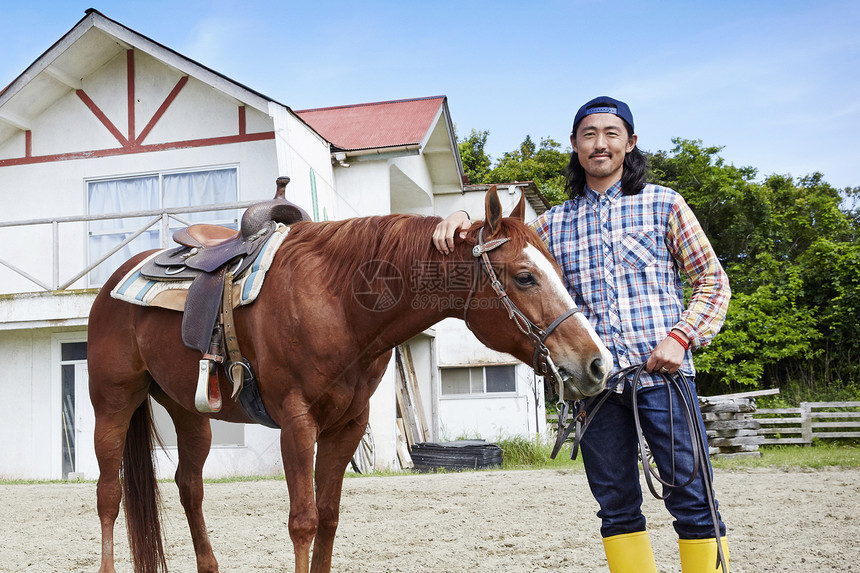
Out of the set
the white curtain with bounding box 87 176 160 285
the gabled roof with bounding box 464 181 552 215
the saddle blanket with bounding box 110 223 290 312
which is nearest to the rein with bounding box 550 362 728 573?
the saddle blanket with bounding box 110 223 290 312

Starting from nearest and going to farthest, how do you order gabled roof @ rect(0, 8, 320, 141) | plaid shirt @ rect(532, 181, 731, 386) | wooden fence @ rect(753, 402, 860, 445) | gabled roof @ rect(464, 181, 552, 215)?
plaid shirt @ rect(532, 181, 731, 386)
gabled roof @ rect(0, 8, 320, 141)
gabled roof @ rect(464, 181, 552, 215)
wooden fence @ rect(753, 402, 860, 445)

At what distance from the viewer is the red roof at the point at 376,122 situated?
427 inches

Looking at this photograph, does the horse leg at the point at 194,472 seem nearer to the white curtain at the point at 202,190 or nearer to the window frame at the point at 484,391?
the white curtain at the point at 202,190

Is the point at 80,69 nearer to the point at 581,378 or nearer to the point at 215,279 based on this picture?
the point at 215,279

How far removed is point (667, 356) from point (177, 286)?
2126 mm

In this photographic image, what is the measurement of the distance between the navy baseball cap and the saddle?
4.69 feet

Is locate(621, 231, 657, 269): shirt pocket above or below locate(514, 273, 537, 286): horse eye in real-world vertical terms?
above

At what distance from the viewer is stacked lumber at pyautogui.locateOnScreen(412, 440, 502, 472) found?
10125 millimetres

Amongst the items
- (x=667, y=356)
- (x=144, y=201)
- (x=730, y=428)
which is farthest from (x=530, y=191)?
(x=667, y=356)

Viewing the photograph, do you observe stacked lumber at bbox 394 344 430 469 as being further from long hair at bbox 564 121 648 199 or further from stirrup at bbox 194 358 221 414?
long hair at bbox 564 121 648 199

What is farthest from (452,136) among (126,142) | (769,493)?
(769,493)

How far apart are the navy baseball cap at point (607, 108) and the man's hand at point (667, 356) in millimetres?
823

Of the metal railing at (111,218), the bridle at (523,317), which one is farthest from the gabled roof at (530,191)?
the bridle at (523,317)

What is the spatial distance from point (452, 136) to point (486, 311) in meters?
10.8
